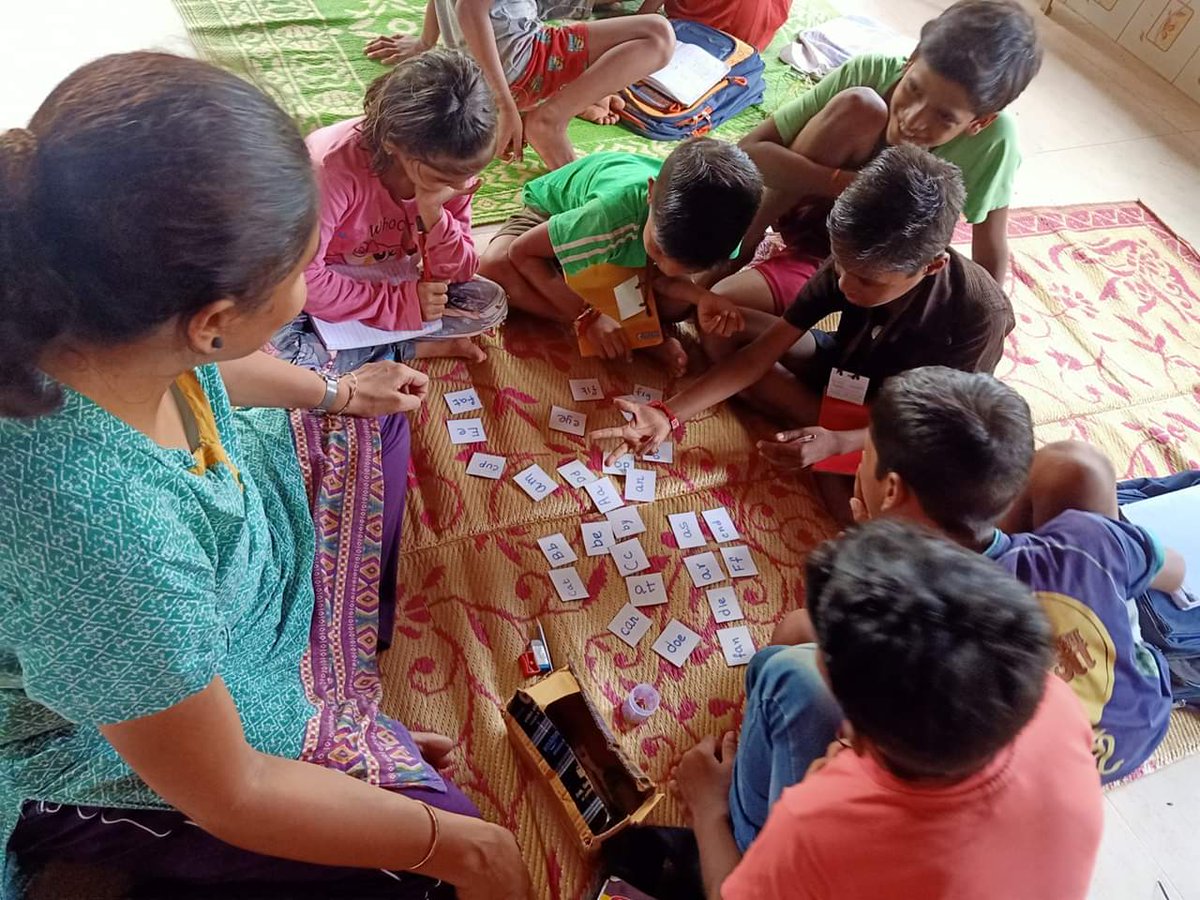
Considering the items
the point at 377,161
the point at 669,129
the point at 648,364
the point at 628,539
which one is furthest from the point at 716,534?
the point at 669,129

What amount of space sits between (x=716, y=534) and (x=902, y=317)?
0.73 meters

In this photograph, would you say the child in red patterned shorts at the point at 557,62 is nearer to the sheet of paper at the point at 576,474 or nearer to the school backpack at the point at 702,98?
the school backpack at the point at 702,98

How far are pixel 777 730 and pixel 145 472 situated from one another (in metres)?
1.01

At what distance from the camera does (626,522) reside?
2203 mm

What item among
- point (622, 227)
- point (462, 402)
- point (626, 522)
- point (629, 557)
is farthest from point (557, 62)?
point (629, 557)

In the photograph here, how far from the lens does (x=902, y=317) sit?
2150mm

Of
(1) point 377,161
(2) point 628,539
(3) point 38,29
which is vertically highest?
(1) point 377,161

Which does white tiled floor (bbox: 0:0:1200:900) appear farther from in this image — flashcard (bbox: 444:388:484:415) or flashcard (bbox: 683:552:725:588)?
flashcard (bbox: 444:388:484:415)

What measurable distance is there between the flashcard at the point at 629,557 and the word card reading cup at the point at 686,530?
11 cm

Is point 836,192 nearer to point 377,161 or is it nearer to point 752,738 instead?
point 377,161

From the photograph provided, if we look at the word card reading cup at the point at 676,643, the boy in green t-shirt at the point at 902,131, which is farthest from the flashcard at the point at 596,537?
the boy in green t-shirt at the point at 902,131

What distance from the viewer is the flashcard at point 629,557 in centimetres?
212

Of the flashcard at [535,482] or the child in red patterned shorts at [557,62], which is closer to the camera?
the flashcard at [535,482]

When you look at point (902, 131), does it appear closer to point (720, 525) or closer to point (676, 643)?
point (720, 525)
